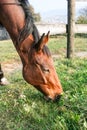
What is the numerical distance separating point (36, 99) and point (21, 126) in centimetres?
69

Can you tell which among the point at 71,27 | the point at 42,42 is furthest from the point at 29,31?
the point at 71,27

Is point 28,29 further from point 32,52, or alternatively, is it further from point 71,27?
point 71,27

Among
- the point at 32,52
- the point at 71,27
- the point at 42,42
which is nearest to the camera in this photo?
the point at 42,42

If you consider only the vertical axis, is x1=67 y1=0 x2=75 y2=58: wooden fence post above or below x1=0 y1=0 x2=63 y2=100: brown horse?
below

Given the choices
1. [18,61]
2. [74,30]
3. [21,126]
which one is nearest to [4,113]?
[21,126]

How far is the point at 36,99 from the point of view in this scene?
4.00 meters

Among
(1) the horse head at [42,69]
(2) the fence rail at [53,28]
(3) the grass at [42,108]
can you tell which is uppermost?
(1) the horse head at [42,69]

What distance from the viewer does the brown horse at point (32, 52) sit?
3754 millimetres

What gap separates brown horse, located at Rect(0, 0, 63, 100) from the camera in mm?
3754

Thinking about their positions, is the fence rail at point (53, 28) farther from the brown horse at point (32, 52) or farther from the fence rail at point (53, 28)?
the brown horse at point (32, 52)

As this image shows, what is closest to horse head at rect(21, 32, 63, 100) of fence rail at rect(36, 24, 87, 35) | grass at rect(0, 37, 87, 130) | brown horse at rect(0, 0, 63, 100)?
brown horse at rect(0, 0, 63, 100)

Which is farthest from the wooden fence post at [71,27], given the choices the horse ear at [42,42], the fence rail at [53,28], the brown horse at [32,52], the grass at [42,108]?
the horse ear at [42,42]

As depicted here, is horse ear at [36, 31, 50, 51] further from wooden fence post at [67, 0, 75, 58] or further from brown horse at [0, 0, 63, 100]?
wooden fence post at [67, 0, 75, 58]

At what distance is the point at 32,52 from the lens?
378cm
